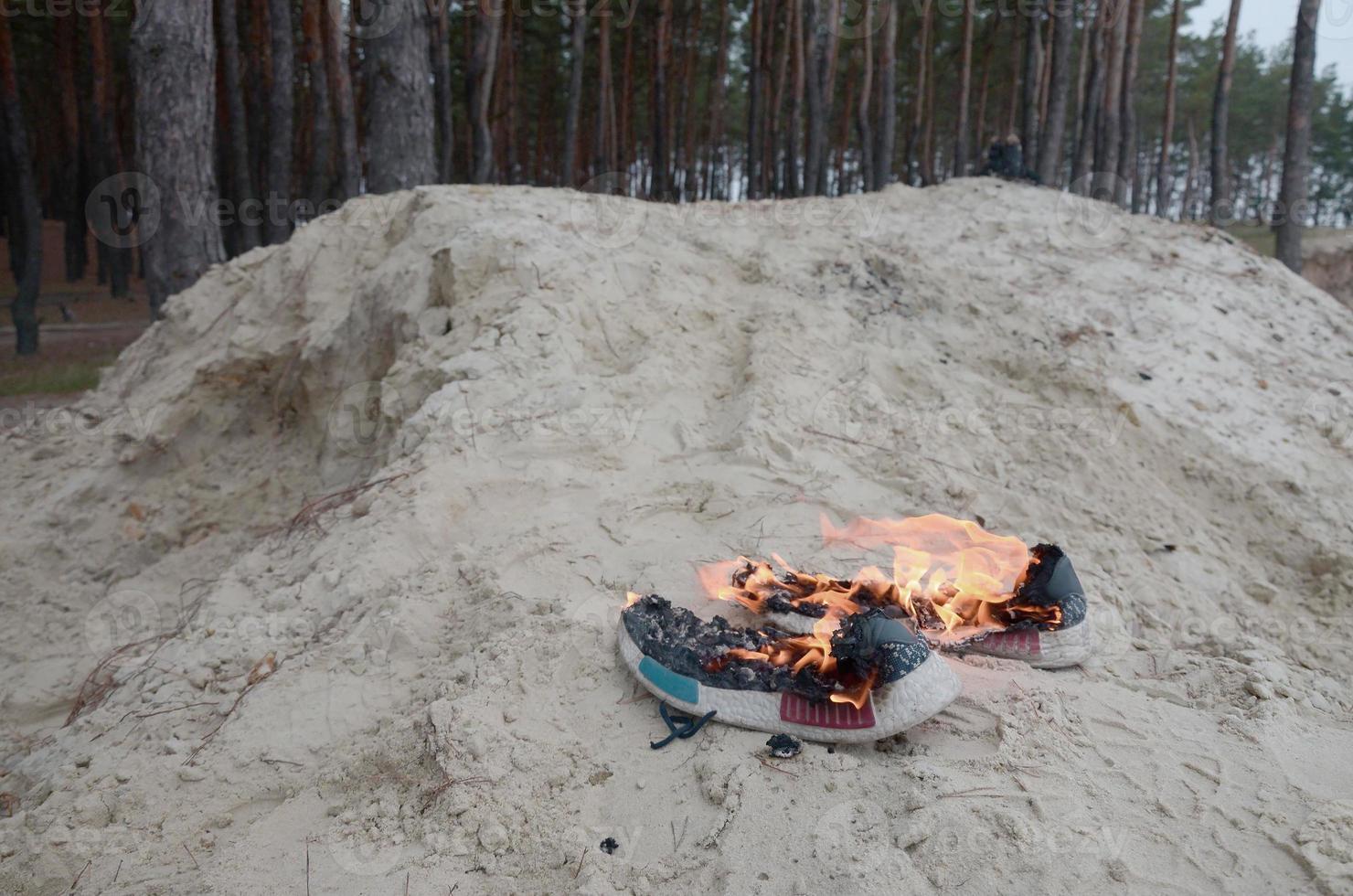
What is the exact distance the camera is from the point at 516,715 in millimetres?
2598

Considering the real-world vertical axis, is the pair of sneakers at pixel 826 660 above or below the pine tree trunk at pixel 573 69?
below

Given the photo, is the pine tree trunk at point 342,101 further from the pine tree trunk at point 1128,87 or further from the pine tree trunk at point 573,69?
the pine tree trunk at point 1128,87

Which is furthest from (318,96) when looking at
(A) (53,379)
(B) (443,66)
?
(A) (53,379)

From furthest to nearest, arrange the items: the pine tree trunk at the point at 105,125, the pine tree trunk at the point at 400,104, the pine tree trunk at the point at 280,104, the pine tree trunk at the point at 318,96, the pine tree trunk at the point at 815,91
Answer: the pine tree trunk at the point at 105,125
the pine tree trunk at the point at 815,91
the pine tree trunk at the point at 318,96
the pine tree trunk at the point at 280,104
the pine tree trunk at the point at 400,104

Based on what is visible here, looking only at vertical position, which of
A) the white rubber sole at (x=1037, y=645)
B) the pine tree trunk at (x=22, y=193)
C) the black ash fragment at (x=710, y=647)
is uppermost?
the pine tree trunk at (x=22, y=193)

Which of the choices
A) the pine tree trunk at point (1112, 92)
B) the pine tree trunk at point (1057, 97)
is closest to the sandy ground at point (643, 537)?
the pine tree trunk at point (1057, 97)

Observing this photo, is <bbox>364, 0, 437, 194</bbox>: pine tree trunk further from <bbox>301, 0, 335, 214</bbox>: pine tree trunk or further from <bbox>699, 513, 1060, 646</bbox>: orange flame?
<bbox>699, 513, 1060, 646</bbox>: orange flame

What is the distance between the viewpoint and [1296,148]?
36.8ft

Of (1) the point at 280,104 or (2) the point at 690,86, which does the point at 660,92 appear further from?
(1) the point at 280,104

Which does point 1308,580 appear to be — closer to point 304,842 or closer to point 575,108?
point 304,842

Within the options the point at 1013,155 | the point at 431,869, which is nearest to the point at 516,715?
the point at 431,869

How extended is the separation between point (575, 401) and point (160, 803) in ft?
8.48

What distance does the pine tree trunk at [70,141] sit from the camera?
17203mm

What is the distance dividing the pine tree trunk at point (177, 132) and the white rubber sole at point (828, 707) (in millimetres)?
7816
